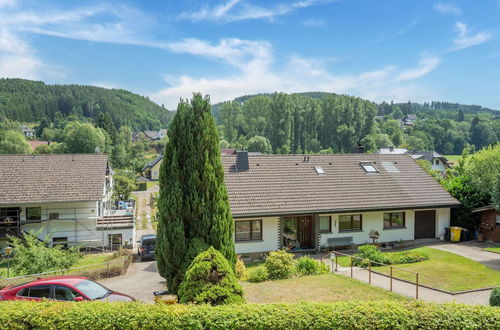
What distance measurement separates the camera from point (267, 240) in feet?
71.6

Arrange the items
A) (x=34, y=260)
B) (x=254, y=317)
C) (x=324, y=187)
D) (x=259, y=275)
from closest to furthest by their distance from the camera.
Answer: (x=254, y=317), (x=259, y=275), (x=34, y=260), (x=324, y=187)

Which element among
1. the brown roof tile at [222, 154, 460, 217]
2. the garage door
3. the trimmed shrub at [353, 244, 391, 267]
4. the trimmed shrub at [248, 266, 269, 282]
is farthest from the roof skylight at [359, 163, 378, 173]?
the trimmed shrub at [248, 266, 269, 282]

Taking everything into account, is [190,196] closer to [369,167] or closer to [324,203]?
[324,203]

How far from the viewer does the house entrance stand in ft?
75.5

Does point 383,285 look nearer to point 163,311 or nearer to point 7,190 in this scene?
point 163,311

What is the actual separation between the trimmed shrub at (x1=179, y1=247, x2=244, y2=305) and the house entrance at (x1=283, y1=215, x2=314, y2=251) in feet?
41.8

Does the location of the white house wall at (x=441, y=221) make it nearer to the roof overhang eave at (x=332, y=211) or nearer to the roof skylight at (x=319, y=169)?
the roof overhang eave at (x=332, y=211)

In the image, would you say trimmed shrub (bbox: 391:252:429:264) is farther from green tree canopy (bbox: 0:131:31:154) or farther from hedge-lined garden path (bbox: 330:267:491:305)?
green tree canopy (bbox: 0:131:31:154)

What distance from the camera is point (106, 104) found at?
183000 millimetres

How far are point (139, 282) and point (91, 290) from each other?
653 centimetres

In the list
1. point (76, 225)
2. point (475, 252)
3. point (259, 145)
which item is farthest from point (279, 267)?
point (259, 145)

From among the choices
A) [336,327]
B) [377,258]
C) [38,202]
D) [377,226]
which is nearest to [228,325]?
[336,327]

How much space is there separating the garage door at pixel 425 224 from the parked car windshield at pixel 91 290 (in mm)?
19897

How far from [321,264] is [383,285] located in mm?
3309
